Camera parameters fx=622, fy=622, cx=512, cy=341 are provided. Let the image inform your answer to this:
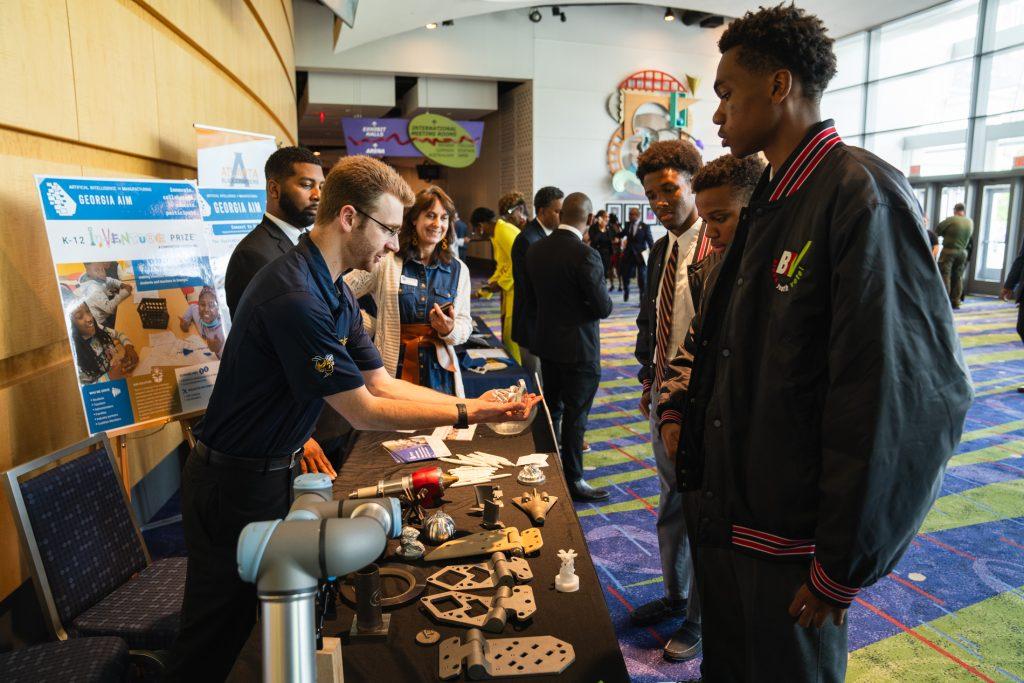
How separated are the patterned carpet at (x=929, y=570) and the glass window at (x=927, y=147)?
989cm

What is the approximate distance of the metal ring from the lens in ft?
4.23

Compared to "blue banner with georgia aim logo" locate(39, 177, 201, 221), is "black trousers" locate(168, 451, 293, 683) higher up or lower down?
lower down

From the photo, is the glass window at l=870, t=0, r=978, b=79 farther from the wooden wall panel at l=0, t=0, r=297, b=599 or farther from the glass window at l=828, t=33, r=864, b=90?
the wooden wall panel at l=0, t=0, r=297, b=599

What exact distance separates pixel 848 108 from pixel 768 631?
17.3 meters

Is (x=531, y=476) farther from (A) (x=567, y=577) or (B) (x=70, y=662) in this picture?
(B) (x=70, y=662)

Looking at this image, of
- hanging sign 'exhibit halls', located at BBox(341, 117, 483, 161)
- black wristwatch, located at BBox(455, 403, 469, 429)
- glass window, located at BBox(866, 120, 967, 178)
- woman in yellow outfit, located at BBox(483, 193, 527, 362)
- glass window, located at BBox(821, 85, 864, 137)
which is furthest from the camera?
glass window, located at BBox(821, 85, 864, 137)

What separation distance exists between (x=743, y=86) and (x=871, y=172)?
32 cm

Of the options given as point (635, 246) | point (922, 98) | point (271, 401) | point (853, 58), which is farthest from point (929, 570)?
point (853, 58)

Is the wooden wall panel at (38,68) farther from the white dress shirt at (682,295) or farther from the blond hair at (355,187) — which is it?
the white dress shirt at (682,295)

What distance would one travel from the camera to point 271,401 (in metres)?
1.62

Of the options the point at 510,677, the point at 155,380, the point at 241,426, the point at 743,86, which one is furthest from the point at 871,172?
the point at 155,380

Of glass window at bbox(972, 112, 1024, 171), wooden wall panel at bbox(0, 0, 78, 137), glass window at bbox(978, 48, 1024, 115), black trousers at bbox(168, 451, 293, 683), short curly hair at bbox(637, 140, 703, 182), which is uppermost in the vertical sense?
glass window at bbox(978, 48, 1024, 115)

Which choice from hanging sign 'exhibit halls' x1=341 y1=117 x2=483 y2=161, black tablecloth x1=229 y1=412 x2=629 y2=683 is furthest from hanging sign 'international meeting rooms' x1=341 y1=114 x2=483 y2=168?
black tablecloth x1=229 y1=412 x2=629 y2=683

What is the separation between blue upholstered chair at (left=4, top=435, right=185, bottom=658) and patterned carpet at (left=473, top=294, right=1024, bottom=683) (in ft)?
5.23
